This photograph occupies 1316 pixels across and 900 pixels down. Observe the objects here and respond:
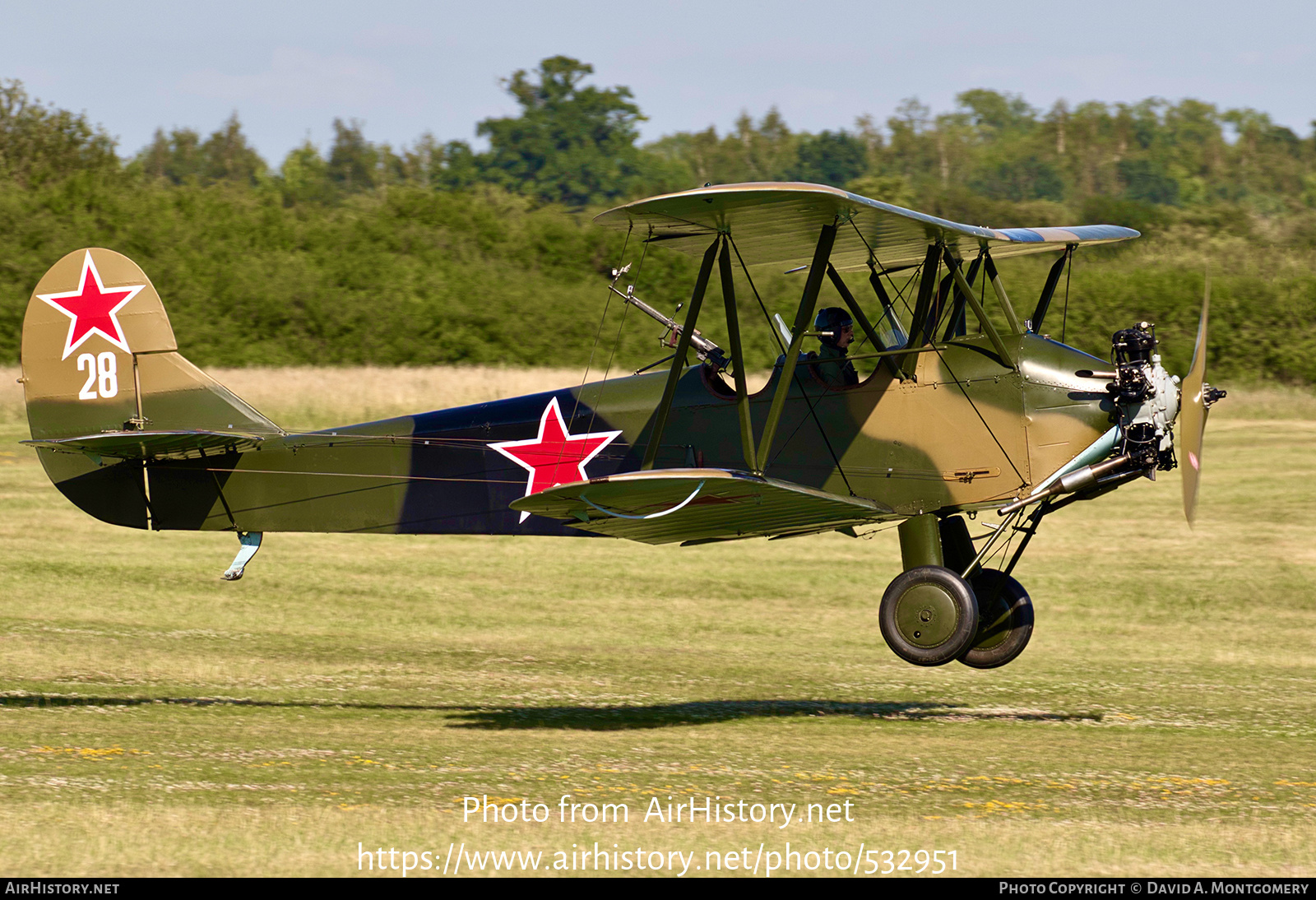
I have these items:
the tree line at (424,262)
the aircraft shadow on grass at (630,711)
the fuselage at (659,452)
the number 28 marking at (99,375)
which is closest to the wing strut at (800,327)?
the fuselage at (659,452)

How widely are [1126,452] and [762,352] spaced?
20446 millimetres

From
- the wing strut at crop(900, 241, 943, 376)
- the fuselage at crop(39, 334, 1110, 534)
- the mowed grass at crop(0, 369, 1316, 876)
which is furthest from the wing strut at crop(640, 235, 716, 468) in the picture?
the mowed grass at crop(0, 369, 1316, 876)

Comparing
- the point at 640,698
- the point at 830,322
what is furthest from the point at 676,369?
the point at 640,698

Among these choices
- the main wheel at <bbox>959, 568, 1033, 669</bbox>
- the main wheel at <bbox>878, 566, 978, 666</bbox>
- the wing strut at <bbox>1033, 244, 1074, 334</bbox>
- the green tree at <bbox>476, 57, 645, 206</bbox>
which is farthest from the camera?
the green tree at <bbox>476, 57, 645, 206</bbox>

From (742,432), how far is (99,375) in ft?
17.6

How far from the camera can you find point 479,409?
37.3ft

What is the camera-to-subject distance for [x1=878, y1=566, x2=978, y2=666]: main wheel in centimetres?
966

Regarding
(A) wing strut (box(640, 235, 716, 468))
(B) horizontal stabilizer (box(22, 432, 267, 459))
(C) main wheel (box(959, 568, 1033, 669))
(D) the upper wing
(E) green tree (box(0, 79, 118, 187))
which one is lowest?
(C) main wheel (box(959, 568, 1033, 669))

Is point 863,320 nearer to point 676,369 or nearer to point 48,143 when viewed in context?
point 676,369

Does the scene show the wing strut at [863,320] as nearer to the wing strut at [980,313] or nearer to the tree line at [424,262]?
the wing strut at [980,313]

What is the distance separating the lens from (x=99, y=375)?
11.6 metres

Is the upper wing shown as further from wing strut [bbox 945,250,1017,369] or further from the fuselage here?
the fuselage

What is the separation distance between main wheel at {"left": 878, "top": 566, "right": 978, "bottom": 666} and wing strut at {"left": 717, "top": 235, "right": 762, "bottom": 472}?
1326 mm

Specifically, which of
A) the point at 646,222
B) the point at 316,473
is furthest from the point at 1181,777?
the point at 316,473
